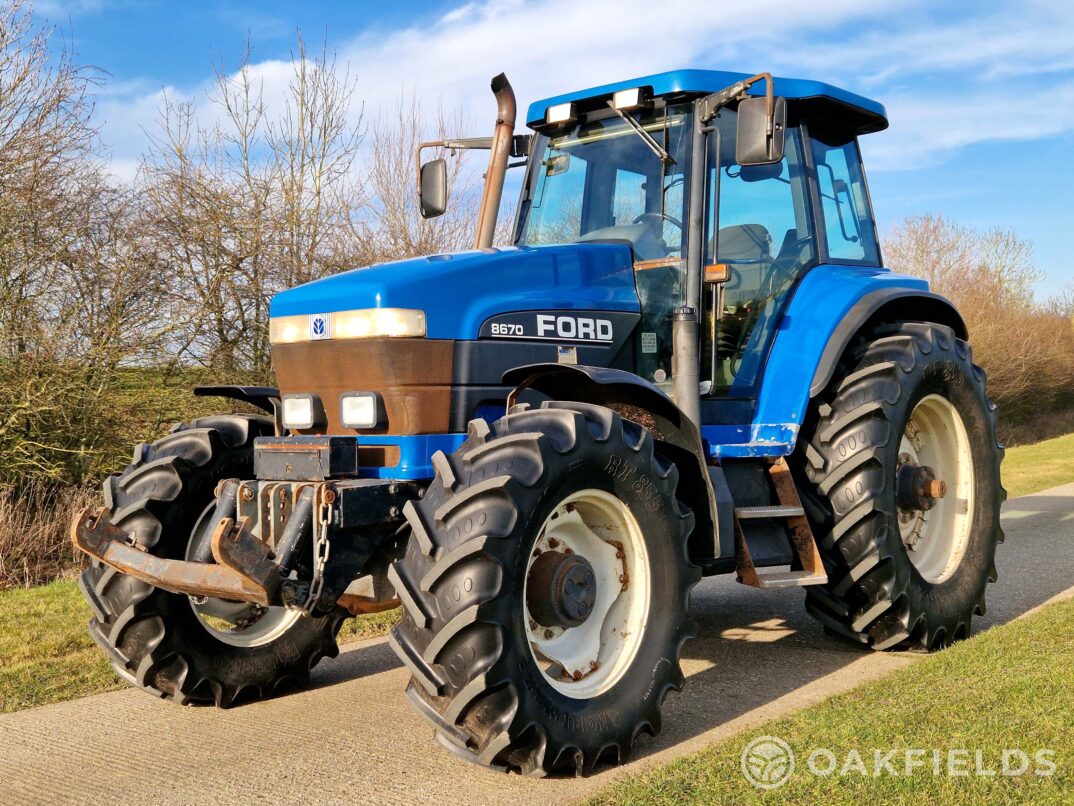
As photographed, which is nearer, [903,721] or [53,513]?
[903,721]

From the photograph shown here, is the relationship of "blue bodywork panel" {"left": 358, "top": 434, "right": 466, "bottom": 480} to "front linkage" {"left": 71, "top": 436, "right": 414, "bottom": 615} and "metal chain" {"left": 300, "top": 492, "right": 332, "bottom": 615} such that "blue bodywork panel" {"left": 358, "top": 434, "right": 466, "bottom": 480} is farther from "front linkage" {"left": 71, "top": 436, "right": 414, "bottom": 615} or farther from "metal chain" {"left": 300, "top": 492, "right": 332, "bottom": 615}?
"metal chain" {"left": 300, "top": 492, "right": 332, "bottom": 615}

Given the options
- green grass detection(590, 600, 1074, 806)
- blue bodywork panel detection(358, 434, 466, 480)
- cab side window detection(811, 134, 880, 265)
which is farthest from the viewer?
cab side window detection(811, 134, 880, 265)

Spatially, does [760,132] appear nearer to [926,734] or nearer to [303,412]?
[303,412]

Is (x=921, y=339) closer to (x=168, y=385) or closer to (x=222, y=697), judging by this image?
(x=222, y=697)

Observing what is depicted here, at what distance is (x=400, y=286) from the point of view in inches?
173

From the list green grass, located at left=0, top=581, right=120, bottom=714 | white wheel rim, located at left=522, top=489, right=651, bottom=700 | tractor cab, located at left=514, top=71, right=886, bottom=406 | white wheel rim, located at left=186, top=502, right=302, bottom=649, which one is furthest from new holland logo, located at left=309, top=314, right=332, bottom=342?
green grass, located at left=0, top=581, right=120, bottom=714

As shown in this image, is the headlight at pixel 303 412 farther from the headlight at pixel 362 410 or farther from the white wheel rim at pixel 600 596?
the white wheel rim at pixel 600 596

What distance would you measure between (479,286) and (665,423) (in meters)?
1.00

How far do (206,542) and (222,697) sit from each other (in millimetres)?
805

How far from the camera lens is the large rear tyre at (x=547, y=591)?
11.8 ft

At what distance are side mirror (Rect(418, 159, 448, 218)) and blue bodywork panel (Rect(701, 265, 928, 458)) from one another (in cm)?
198

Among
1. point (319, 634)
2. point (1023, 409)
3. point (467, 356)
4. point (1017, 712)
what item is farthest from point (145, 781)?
point (1023, 409)

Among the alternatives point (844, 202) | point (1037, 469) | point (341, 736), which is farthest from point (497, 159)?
point (1037, 469)

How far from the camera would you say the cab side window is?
6133 mm
